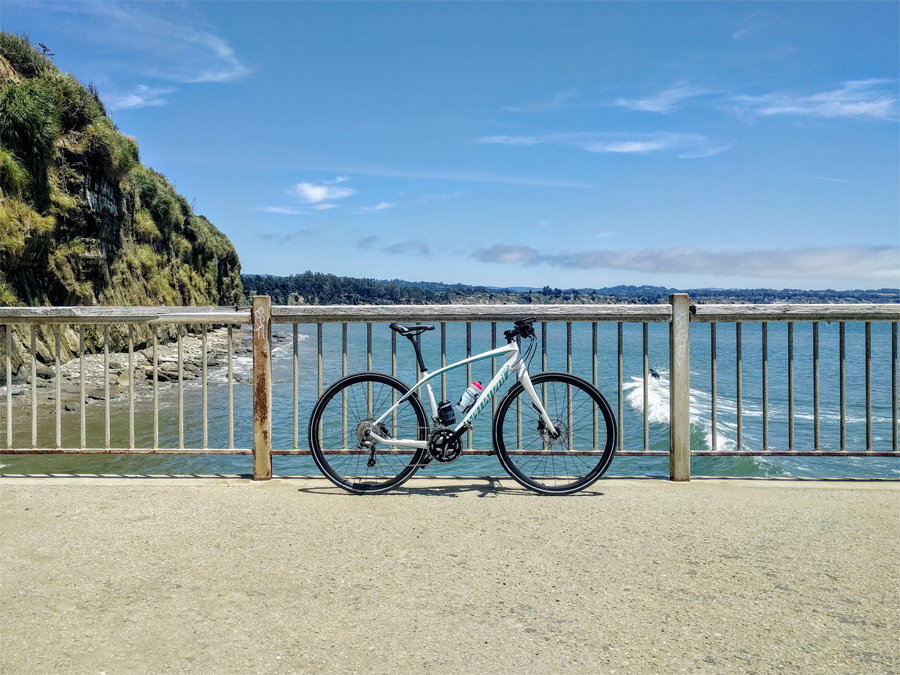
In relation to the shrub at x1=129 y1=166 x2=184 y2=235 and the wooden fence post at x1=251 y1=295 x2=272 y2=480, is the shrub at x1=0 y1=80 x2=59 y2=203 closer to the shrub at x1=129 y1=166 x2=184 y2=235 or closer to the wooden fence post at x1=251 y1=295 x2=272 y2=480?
the shrub at x1=129 y1=166 x2=184 y2=235

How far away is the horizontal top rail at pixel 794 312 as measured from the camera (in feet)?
17.9

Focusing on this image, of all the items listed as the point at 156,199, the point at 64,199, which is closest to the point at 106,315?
the point at 64,199

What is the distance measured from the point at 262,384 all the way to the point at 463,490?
5.54 ft

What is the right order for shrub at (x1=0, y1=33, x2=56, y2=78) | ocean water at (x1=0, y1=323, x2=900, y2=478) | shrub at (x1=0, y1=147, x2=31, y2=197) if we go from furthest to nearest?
shrub at (x1=0, y1=33, x2=56, y2=78), shrub at (x1=0, y1=147, x2=31, y2=197), ocean water at (x1=0, y1=323, x2=900, y2=478)

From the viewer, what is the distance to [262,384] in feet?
17.8

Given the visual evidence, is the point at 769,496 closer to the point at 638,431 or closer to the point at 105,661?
the point at 105,661

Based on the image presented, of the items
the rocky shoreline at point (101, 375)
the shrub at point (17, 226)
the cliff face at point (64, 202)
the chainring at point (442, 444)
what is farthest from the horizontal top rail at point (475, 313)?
the shrub at point (17, 226)

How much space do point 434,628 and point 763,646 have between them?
1.28 metres

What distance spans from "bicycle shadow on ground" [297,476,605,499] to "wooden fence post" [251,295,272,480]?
1.46ft

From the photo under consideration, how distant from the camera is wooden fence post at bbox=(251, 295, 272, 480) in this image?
536cm

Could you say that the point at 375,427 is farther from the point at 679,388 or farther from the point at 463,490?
the point at 679,388

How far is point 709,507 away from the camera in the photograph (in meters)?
4.71

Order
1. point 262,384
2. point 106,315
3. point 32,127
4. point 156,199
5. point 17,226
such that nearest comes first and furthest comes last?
point 262,384, point 106,315, point 17,226, point 32,127, point 156,199

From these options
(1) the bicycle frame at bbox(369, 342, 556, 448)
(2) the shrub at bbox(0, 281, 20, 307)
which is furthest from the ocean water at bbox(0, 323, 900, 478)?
(2) the shrub at bbox(0, 281, 20, 307)
